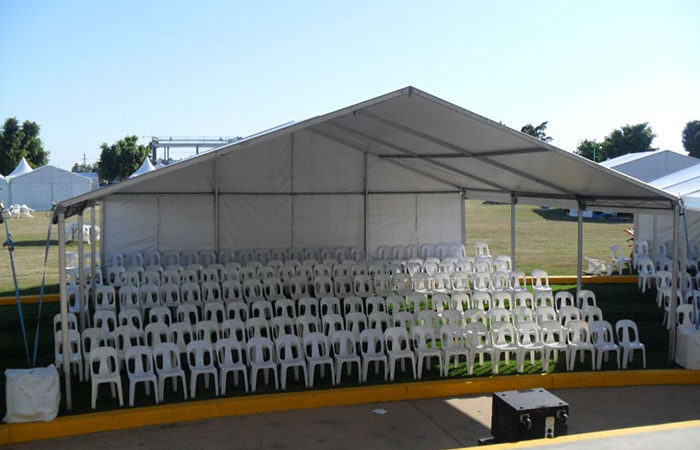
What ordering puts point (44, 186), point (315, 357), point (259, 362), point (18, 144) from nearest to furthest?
point (259, 362)
point (315, 357)
point (44, 186)
point (18, 144)

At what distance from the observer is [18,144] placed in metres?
52.3

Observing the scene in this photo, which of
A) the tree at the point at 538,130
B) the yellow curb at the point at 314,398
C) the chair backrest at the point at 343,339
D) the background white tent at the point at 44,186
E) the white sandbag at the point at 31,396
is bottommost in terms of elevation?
the yellow curb at the point at 314,398

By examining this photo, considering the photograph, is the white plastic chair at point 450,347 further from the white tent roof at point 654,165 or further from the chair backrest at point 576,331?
the white tent roof at point 654,165

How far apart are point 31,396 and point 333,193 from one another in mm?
11223

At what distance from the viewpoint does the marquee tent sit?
13055mm

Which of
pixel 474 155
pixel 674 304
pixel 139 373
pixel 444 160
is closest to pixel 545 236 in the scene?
pixel 444 160

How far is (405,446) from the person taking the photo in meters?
6.74

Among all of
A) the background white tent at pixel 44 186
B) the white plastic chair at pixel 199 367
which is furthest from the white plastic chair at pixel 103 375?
the background white tent at pixel 44 186

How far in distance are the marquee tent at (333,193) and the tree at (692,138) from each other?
5322 centimetres

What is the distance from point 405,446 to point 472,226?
29.1 meters

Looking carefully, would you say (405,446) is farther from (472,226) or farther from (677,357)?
(472,226)

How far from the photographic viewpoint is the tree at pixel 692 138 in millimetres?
61250

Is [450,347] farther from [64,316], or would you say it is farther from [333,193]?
[333,193]

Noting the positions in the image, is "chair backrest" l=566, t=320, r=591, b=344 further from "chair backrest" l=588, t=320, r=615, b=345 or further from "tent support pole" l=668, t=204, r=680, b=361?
"tent support pole" l=668, t=204, r=680, b=361
